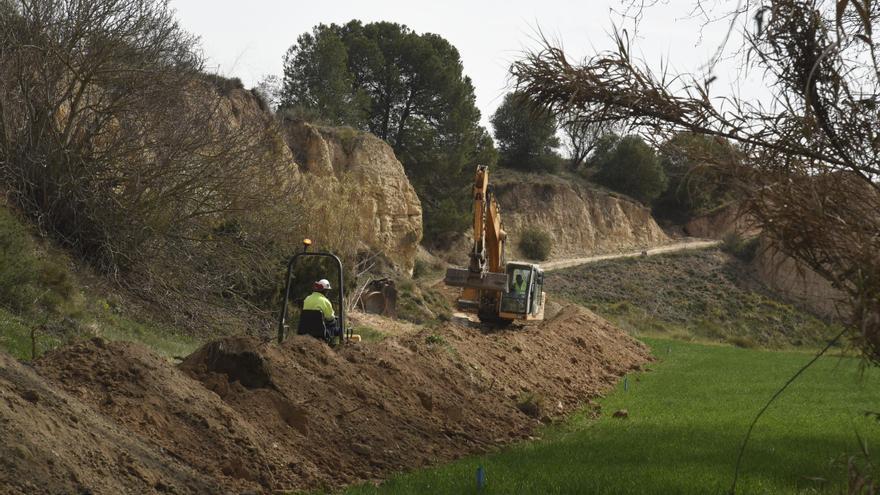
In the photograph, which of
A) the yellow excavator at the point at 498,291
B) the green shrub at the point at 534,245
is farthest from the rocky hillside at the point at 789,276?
the green shrub at the point at 534,245

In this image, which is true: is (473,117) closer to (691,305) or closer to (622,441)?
(691,305)

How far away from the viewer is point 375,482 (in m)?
10.3

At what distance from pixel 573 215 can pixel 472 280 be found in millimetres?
51922

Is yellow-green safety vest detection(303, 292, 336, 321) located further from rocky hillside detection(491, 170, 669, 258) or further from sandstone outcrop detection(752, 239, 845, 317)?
rocky hillside detection(491, 170, 669, 258)

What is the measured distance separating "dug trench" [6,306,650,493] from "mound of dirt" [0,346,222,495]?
0.06 ft

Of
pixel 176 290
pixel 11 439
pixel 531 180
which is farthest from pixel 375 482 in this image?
pixel 531 180

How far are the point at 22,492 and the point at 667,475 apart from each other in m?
6.26

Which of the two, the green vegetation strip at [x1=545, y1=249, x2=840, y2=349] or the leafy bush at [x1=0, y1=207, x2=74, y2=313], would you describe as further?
the green vegetation strip at [x1=545, y1=249, x2=840, y2=349]

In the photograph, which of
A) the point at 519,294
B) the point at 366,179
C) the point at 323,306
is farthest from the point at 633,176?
the point at 323,306

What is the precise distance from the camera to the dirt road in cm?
6838

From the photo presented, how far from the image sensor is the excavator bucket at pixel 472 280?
90.3 ft

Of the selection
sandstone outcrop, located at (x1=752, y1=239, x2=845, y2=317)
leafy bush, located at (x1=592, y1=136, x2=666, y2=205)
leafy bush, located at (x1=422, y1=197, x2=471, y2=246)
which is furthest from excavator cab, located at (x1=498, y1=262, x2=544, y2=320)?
leafy bush, located at (x1=592, y1=136, x2=666, y2=205)

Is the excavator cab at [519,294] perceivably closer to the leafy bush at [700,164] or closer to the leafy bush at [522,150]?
the leafy bush at [700,164]

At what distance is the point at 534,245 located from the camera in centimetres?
7188
